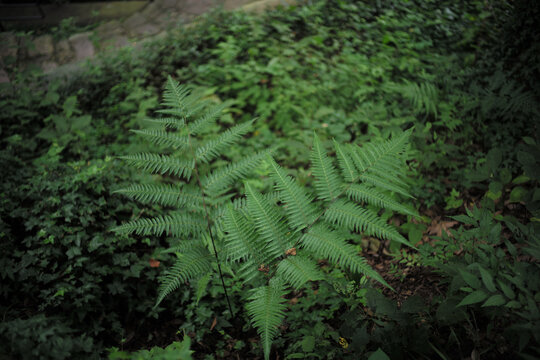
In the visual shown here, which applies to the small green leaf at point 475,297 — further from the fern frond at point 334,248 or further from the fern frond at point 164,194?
the fern frond at point 164,194

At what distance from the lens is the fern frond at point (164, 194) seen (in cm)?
191

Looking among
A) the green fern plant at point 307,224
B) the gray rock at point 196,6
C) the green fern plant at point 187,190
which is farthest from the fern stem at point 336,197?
the gray rock at point 196,6

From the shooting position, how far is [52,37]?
5812 mm

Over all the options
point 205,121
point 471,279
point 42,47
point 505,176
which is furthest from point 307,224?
point 42,47

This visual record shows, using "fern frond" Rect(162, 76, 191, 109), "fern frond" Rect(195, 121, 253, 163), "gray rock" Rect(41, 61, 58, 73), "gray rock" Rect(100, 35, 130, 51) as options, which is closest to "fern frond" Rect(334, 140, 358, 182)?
"fern frond" Rect(195, 121, 253, 163)

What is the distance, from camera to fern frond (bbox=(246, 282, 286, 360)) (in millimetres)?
1475

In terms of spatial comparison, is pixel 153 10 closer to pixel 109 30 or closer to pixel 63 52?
pixel 109 30

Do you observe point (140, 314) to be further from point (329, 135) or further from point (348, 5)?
point (348, 5)

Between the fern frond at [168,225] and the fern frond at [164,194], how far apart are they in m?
0.10

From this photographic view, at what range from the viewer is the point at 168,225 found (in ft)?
6.20

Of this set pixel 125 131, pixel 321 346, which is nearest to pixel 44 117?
pixel 125 131

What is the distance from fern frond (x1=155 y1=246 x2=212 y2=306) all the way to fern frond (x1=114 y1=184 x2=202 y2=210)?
32 cm

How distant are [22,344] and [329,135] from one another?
3.17 metres

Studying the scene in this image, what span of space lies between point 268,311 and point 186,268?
1.84ft
